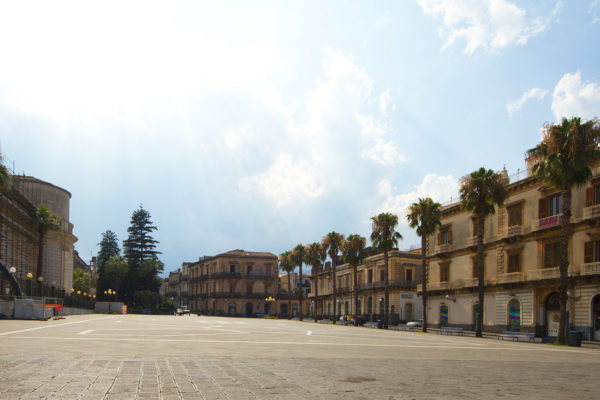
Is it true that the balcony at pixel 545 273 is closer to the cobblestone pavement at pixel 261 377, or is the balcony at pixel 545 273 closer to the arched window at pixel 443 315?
the arched window at pixel 443 315

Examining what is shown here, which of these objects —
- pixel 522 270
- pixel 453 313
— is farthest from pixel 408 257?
pixel 522 270

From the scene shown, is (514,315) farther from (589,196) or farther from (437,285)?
(589,196)

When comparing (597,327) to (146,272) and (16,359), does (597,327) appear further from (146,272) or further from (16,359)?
(146,272)

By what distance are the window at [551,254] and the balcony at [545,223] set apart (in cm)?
130

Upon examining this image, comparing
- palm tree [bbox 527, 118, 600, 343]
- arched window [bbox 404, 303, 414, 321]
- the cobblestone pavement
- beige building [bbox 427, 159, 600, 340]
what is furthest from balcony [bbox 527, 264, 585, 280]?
arched window [bbox 404, 303, 414, 321]

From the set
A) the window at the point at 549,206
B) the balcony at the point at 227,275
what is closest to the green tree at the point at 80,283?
the balcony at the point at 227,275

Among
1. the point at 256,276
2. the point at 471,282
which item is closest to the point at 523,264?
the point at 471,282

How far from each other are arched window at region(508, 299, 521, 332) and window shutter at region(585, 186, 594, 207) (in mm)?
9794

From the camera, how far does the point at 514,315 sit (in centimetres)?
4084

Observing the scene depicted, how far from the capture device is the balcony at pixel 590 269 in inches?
1286

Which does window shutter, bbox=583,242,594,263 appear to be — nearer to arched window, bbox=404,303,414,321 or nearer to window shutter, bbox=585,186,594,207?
window shutter, bbox=585,186,594,207

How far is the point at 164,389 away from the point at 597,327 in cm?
3310

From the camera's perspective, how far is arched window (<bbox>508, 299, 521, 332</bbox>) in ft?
132

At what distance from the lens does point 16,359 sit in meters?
11.3
